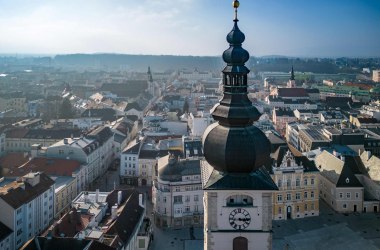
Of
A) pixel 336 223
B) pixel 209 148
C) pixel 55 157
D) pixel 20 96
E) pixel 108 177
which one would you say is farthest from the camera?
pixel 20 96

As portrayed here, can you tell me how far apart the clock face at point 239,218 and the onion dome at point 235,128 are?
1666 mm

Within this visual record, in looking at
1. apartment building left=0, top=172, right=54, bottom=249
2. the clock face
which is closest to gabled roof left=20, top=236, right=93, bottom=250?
apartment building left=0, top=172, right=54, bottom=249

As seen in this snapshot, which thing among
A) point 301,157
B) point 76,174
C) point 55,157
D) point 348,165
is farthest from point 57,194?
point 348,165

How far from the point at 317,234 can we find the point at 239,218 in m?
36.1

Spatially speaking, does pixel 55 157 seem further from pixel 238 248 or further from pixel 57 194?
pixel 238 248

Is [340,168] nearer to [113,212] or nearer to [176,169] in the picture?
[176,169]

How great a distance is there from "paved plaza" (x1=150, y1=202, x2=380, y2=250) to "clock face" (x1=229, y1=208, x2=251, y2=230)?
30.2 m

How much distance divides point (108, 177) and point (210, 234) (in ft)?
192

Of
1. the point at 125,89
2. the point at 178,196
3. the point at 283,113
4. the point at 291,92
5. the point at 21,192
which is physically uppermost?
the point at 291,92

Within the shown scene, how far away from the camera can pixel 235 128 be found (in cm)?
1827

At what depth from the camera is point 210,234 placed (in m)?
18.4

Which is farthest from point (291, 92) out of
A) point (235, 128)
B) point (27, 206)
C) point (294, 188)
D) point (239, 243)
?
point (239, 243)

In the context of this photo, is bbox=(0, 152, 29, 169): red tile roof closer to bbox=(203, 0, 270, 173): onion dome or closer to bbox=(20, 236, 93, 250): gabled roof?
bbox=(20, 236, 93, 250): gabled roof

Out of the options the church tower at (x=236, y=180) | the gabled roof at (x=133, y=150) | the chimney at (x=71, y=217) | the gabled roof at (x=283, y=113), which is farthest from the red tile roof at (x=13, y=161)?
the gabled roof at (x=283, y=113)
